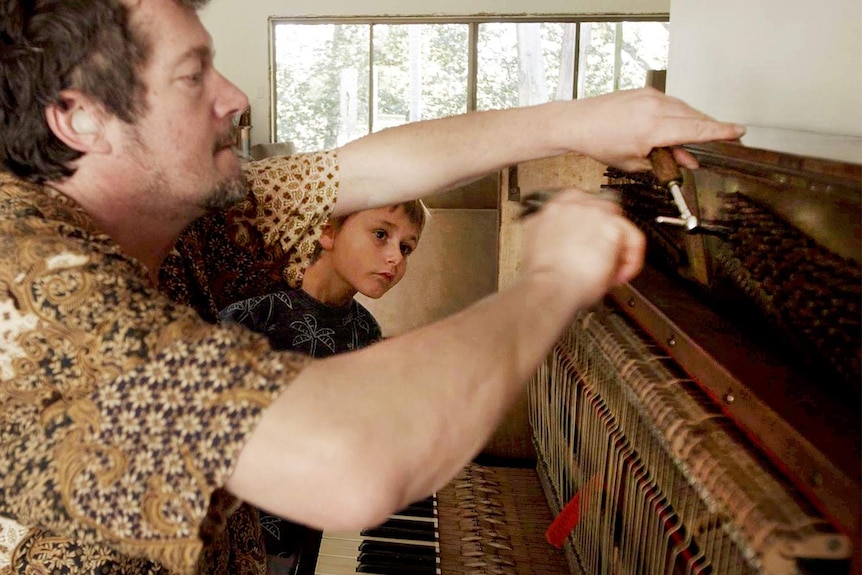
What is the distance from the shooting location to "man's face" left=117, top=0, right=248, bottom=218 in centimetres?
119

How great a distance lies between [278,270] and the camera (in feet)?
5.82

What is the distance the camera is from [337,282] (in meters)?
2.87

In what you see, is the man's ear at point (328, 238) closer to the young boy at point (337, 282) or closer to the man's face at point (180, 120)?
the young boy at point (337, 282)

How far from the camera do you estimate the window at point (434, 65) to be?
9.37 metres

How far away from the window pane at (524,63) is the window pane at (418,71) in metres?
0.24

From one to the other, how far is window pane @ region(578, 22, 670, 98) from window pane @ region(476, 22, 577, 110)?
0.56 ft

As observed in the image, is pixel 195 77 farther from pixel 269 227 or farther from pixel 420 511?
pixel 420 511

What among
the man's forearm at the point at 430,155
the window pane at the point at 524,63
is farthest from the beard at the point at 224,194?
the window pane at the point at 524,63

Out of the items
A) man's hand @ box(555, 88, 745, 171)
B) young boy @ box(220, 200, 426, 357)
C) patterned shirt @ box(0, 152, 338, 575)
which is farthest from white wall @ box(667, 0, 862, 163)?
young boy @ box(220, 200, 426, 357)

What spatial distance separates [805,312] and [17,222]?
3.24 ft

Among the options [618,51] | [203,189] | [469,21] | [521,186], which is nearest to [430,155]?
[521,186]

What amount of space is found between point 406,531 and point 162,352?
130cm

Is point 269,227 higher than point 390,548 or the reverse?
higher

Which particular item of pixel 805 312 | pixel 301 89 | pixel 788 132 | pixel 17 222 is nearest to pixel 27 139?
pixel 17 222
